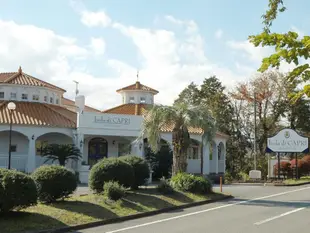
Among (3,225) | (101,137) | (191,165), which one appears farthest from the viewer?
(191,165)

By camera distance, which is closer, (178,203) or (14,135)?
(178,203)

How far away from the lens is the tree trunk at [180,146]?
880 inches

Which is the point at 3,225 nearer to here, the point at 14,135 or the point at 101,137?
the point at 14,135

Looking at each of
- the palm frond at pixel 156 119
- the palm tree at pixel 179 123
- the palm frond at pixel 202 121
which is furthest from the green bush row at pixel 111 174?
the palm frond at pixel 202 121

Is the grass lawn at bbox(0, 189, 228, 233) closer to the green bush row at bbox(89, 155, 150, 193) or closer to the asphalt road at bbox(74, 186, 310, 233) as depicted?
the green bush row at bbox(89, 155, 150, 193)

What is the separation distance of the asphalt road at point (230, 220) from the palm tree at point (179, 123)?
4.04 meters

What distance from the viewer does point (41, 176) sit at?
51.1 feet

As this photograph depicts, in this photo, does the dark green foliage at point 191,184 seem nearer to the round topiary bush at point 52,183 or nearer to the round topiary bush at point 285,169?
the round topiary bush at point 52,183

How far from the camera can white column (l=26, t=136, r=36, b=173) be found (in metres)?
30.1

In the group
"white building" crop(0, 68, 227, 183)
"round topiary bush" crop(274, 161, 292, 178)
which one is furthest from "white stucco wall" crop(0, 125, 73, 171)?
"round topiary bush" crop(274, 161, 292, 178)

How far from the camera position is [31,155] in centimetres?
3020

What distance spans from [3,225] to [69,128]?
2043 centimetres

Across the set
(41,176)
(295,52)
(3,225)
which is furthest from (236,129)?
(295,52)

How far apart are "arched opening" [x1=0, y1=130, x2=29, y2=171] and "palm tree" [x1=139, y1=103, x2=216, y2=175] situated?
1156cm
